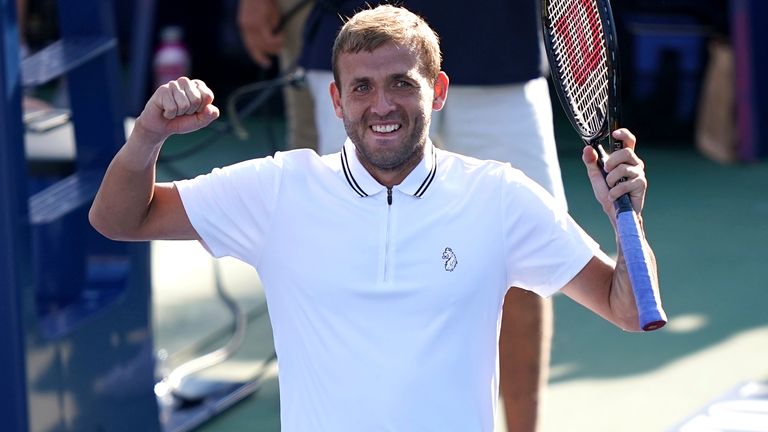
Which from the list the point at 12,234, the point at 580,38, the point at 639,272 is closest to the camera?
the point at 639,272

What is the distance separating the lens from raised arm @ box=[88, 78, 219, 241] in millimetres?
2145

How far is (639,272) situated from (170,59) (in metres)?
6.13

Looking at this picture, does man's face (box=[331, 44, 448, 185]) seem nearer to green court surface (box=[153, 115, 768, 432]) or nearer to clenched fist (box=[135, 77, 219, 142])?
clenched fist (box=[135, 77, 219, 142])

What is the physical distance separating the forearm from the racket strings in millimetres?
707

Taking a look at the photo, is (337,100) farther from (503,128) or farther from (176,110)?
(503,128)

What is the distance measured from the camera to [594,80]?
2.37 m

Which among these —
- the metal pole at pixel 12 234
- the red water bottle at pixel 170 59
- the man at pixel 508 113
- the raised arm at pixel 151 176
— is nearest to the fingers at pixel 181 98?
the raised arm at pixel 151 176

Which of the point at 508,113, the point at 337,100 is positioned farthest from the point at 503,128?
the point at 337,100

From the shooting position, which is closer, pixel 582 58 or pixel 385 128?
pixel 385 128

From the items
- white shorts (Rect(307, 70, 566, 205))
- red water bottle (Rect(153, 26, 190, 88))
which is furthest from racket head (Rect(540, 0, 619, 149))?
red water bottle (Rect(153, 26, 190, 88))

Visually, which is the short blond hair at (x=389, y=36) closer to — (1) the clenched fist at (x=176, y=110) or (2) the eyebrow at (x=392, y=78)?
(2) the eyebrow at (x=392, y=78)

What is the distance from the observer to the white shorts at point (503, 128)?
325 cm

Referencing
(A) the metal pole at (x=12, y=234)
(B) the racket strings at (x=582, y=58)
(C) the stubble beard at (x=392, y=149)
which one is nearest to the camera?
(C) the stubble beard at (x=392, y=149)

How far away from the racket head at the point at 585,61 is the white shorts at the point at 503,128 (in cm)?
75
